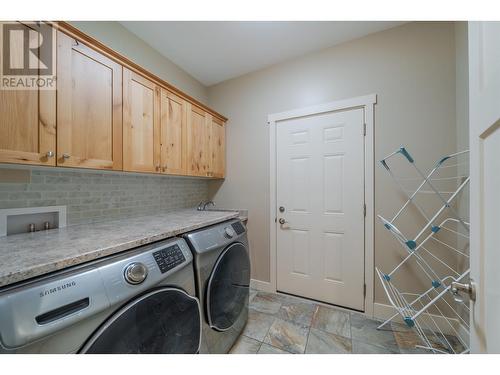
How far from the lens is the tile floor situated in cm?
142

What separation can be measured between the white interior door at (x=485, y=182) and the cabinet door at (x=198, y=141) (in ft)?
6.10

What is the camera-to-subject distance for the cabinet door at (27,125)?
34.5 inches

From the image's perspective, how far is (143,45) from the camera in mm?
1852

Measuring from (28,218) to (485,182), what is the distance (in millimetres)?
2141

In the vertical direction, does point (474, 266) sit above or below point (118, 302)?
above

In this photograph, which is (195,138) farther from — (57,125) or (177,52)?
(57,125)

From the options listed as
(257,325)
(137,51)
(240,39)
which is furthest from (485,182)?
(137,51)

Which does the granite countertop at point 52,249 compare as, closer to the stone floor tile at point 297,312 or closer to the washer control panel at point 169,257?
the washer control panel at point 169,257

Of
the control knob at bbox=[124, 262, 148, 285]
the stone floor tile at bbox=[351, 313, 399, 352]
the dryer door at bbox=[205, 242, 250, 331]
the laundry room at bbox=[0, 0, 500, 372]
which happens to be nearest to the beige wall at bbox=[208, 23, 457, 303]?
the laundry room at bbox=[0, 0, 500, 372]

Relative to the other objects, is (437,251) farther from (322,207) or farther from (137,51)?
(137,51)

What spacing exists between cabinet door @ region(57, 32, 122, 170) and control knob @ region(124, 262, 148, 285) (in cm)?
75

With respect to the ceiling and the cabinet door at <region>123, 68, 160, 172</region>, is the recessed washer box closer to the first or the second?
the cabinet door at <region>123, 68, 160, 172</region>
